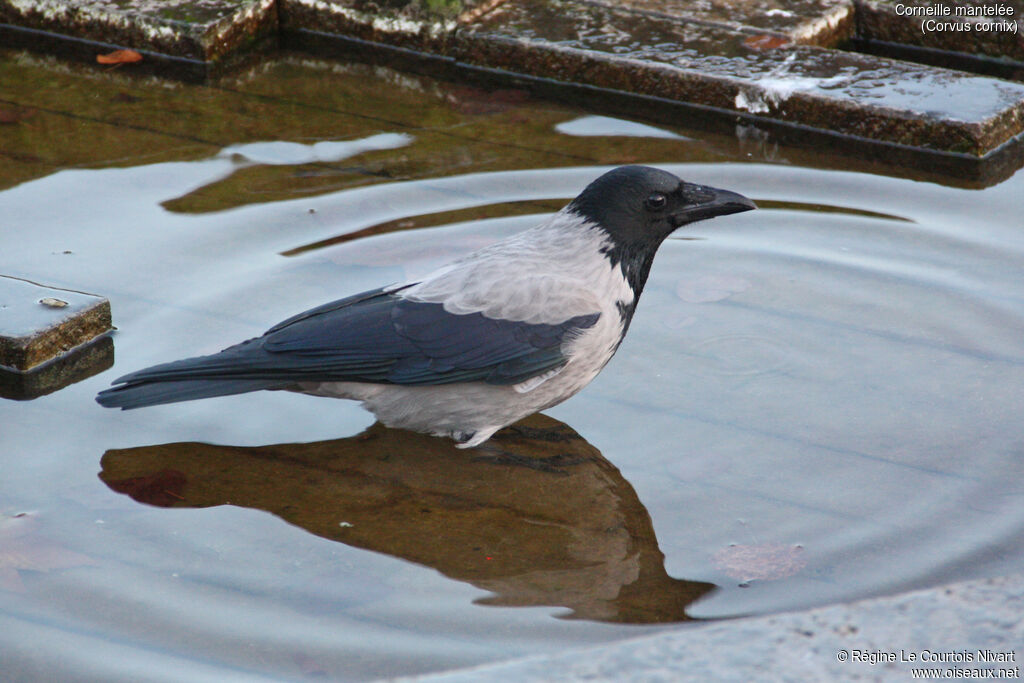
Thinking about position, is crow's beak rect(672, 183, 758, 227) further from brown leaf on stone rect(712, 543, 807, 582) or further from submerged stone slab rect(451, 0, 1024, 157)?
submerged stone slab rect(451, 0, 1024, 157)

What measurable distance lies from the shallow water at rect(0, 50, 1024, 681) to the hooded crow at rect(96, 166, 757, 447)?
0.63ft

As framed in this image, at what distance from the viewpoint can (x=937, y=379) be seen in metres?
4.20

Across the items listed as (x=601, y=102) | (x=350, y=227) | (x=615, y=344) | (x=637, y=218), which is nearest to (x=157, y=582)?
(x=615, y=344)

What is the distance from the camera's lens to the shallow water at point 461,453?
3164 mm

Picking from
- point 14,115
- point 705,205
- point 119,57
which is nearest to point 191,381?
point 705,205

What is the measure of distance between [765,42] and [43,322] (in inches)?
156

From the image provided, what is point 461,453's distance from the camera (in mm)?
4016

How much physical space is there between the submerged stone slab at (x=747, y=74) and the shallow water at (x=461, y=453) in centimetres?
29

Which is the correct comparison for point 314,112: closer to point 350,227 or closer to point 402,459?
point 350,227

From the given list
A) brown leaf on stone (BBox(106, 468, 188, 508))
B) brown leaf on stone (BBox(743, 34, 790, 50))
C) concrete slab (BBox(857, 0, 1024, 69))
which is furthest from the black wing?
concrete slab (BBox(857, 0, 1024, 69))

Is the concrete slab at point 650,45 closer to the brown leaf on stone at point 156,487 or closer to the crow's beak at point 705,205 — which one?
the crow's beak at point 705,205

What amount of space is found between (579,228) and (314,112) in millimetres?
2587

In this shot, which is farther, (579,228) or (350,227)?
(350,227)

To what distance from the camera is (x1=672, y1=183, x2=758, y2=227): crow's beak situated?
400 centimetres
